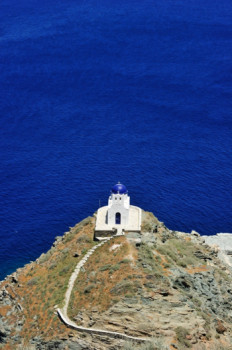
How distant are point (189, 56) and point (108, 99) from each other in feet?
129

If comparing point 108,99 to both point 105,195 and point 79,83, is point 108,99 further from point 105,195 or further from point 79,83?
point 105,195

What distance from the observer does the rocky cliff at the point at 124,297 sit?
66375 mm

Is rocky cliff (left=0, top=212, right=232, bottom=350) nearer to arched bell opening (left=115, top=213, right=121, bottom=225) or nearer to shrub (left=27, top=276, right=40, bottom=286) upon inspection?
shrub (left=27, top=276, right=40, bottom=286)

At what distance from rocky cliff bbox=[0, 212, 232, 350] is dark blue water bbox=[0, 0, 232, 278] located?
20.5m

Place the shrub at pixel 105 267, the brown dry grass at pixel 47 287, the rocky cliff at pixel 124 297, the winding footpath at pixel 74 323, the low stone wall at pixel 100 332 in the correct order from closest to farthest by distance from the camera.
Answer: the low stone wall at pixel 100 332
the winding footpath at pixel 74 323
the rocky cliff at pixel 124 297
the brown dry grass at pixel 47 287
the shrub at pixel 105 267

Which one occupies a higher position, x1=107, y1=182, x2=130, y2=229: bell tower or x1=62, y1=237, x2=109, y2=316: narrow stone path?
x1=107, y1=182, x2=130, y2=229: bell tower

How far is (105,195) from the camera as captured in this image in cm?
11981

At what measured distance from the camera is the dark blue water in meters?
116

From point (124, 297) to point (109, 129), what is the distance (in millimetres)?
78744

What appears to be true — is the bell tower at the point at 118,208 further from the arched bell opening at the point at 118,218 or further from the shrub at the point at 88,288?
the shrub at the point at 88,288

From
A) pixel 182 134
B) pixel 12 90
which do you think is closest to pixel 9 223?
pixel 182 134

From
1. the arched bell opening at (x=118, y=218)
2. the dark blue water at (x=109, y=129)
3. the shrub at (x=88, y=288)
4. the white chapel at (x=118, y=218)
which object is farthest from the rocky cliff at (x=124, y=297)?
the dark blue water at (x=109, y=129)

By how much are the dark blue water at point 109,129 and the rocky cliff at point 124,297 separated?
2051 centimetres

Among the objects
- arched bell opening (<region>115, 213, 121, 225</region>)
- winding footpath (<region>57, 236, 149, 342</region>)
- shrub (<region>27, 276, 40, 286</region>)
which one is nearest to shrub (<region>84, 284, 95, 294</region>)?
winding footpath (<region>57, 236, 149, 342</region>)
